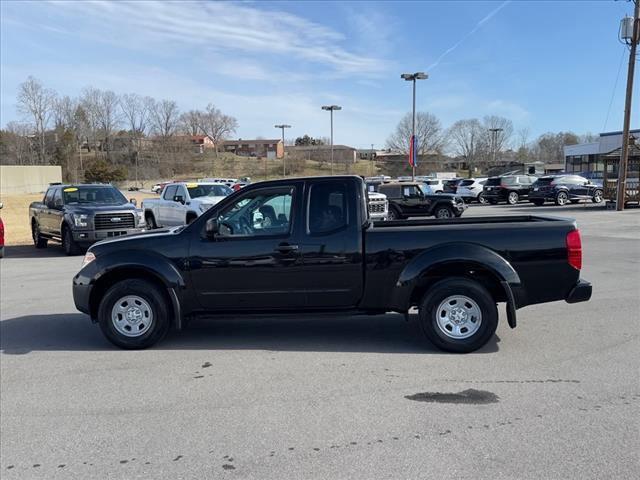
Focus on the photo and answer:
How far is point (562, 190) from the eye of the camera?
2945cm

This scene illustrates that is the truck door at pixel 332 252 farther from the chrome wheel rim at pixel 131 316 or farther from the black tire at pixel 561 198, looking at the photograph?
the black tire at pixel 561 198

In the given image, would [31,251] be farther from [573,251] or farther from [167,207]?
[573,251]

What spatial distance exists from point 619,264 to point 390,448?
365 inches

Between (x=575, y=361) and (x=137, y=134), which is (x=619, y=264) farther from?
(x=137, y=134)

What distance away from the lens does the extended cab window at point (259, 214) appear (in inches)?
227

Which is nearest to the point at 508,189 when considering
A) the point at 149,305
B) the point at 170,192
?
the point at 170,192

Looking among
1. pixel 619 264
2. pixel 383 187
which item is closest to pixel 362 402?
pixel 619 264

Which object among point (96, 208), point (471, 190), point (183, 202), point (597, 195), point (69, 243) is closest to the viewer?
point (96, 208)

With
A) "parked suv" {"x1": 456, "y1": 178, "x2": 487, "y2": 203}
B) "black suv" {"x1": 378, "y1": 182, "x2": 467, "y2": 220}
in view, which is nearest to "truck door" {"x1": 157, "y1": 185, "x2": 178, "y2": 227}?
"black suv" {"x1": 378, "y1": 182, "x2": 467, "y2": 220}

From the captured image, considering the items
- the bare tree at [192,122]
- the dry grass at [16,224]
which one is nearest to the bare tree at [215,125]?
the bare tree at [192,122]

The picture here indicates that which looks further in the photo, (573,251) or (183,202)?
(183,202)

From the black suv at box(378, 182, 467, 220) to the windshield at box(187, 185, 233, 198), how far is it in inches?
A: 272

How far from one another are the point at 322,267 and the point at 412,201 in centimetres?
1651

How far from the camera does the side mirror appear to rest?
5699mm
